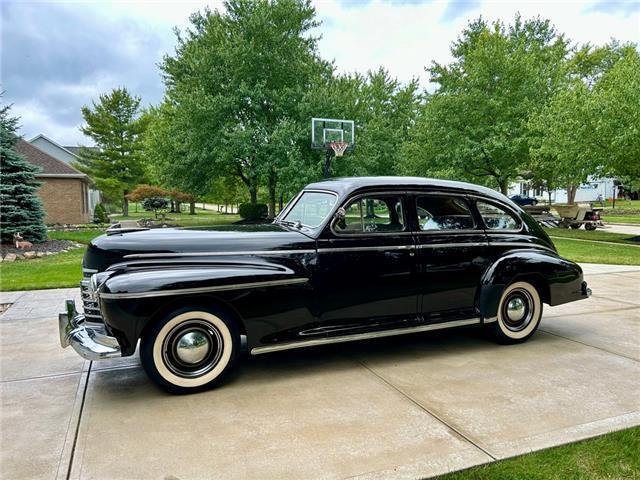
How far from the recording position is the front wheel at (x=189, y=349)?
3521 millimetres

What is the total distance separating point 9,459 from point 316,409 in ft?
6.55

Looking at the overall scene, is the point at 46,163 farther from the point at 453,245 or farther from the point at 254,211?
the point at 453,245

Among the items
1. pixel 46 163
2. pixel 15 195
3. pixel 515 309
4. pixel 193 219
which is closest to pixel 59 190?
pixel 46 163

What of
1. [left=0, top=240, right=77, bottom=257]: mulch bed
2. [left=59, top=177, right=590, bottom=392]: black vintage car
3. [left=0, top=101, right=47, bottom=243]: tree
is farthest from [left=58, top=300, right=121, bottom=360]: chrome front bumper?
[left=0, top=101, right=47, bottom=243]: tree

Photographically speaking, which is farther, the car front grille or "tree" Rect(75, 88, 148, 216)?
"tree" Rect(75, 88, 148, 216)

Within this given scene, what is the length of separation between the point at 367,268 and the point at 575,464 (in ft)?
7.17

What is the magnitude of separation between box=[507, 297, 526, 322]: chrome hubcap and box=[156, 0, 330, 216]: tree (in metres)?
17.7

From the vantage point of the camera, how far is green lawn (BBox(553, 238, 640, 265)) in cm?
1105

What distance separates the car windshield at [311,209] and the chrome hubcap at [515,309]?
2.33 metres

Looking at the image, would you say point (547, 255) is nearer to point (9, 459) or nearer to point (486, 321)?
point (486, 321)

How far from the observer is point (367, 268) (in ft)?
13.8

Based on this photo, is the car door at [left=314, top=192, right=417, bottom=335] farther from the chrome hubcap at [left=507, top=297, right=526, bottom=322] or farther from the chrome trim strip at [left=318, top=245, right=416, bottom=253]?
the chrome hubcap at [left=507, top=297, right=526, bottom=322]

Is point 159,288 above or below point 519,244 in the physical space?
below

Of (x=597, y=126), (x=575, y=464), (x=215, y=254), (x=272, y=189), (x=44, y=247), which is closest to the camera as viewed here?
(x=575, y=464)
